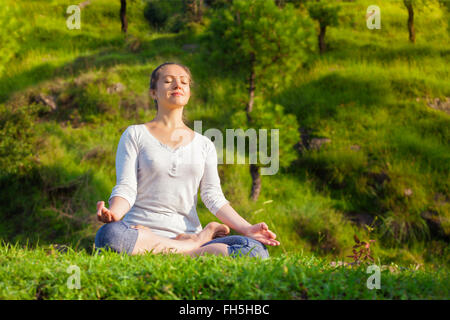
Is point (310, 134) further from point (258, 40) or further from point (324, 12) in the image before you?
point (324, 12)

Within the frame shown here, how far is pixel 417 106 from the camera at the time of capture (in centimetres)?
909

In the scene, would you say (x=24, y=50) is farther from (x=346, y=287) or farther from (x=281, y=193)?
(x=346, y=287)

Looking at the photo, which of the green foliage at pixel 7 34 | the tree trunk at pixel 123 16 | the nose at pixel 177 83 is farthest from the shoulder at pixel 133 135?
the tree trunk at pixel 123 16

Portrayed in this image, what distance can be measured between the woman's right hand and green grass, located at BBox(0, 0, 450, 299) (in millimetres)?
2423

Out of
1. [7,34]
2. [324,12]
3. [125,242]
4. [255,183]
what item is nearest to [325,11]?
[324,12]

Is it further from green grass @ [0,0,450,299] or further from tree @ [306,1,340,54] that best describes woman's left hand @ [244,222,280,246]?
tree @ [306,1,340,54]

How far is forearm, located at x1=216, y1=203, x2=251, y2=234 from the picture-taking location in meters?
3.22

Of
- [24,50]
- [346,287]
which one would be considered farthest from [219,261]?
[24,50]

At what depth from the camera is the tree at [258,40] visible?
7.99 m

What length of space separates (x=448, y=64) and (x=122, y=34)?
9.85 meters

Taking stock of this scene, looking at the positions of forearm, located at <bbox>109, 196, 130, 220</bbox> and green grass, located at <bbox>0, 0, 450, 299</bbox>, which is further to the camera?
green grass, located at <bbox>0, 0, 450, 299</bbox>

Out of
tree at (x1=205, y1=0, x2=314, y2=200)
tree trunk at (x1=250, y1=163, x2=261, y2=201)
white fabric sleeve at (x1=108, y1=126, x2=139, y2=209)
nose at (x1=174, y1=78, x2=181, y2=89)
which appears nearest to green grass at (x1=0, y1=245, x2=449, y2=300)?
white fabric sleeve at (x1=108, y1=126, x2=139, y2=209)

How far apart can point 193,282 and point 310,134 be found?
7.03m
